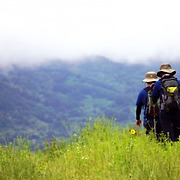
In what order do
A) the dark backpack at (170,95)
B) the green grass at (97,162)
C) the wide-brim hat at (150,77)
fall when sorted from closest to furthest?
the green grass at (97,162) → the dark backpack at (170,95) → the wide-brim hat at (150,77)

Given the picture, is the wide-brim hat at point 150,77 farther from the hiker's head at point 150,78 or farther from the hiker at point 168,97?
the hiker at point 168,97

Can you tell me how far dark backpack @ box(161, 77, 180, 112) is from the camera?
637 centimetres

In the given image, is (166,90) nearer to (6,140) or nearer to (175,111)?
(175,111)

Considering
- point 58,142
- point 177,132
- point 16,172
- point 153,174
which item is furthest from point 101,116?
point 153,174

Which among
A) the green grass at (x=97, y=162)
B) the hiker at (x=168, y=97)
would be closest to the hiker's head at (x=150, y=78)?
the hiker at (x=168, y=97)

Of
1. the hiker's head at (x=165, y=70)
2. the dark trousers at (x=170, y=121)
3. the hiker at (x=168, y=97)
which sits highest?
the hiker's head at (x=165, y=70)

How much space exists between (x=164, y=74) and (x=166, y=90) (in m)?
0.35

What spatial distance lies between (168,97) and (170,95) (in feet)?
0.15

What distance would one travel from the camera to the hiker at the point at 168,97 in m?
6.38

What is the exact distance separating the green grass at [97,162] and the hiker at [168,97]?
1.77 feet

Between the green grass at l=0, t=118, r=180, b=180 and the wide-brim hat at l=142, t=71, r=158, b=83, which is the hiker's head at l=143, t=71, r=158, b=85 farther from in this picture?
the green grass at l=0, t=118, r=180, b=180

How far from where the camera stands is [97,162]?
16.5 feet

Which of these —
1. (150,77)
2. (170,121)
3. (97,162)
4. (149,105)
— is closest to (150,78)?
(150,77)

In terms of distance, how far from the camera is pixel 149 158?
4344 mm
